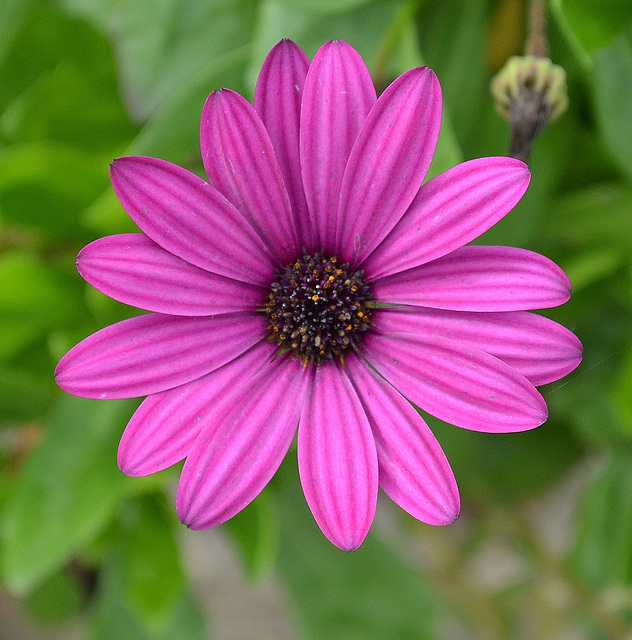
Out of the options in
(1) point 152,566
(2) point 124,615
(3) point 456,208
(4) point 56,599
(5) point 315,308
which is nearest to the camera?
(3) point 456,208

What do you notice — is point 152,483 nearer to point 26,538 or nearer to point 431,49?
point 26,538

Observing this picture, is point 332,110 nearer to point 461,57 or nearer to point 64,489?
point 461,57

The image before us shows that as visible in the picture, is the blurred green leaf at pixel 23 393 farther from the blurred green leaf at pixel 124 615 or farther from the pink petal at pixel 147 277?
→ the pink petal at pixel 147 277

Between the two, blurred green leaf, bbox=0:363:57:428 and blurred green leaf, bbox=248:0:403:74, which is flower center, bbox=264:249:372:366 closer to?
blurred green leaf, bbox=248:0:403:74

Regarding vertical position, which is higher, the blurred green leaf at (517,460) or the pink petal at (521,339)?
the pink petal at (521,339)

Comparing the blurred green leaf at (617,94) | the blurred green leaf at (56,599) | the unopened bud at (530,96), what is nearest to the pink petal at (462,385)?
the unopened bud at (530,96)

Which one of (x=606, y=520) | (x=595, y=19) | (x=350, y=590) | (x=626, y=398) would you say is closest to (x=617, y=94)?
(x=595, y=19)
